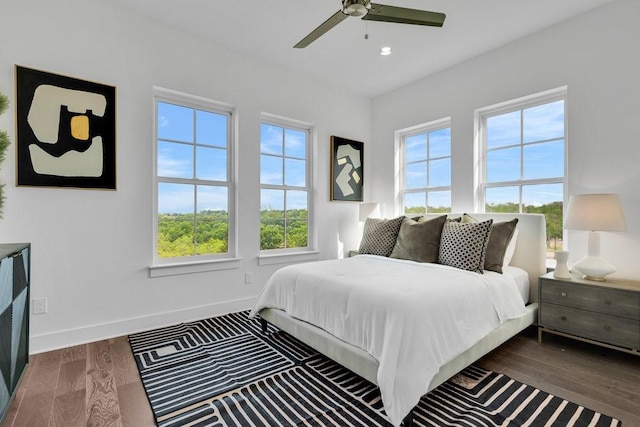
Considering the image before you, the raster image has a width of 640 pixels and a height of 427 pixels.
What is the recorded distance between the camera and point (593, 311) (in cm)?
230

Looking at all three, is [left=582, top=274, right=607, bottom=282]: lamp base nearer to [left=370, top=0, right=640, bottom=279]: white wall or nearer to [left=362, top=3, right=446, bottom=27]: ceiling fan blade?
[left=370, top=0, right=640, bottom=279]: white wall

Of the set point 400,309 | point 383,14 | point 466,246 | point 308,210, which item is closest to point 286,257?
point 308,210

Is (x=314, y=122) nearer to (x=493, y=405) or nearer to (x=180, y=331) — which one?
(x=180, y=331)

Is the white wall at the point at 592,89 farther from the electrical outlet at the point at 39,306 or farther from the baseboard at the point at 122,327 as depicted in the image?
the electrical outlet at the point at 39,306

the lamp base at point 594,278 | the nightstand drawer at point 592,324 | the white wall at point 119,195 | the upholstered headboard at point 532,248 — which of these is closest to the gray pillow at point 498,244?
the upholstered headboard at point 532,248

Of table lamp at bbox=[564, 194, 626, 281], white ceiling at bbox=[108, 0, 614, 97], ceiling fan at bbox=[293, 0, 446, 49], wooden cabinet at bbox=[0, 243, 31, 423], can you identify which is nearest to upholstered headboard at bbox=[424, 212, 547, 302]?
table lamp at bbox=[564, 194, 626, 281]

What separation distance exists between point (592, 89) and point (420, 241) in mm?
1971

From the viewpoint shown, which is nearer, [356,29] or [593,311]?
[593,311]

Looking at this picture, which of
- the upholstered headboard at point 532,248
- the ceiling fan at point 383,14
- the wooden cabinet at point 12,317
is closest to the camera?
the wooden cabinet at point 12,317

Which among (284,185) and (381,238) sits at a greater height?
(284,185)

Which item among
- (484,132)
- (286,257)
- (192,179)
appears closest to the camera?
(192,179)

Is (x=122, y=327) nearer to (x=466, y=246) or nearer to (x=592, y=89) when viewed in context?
(x=466, y=246)

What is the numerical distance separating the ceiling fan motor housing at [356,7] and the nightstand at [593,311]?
95.9 inches

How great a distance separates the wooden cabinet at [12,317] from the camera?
58.5 inches
